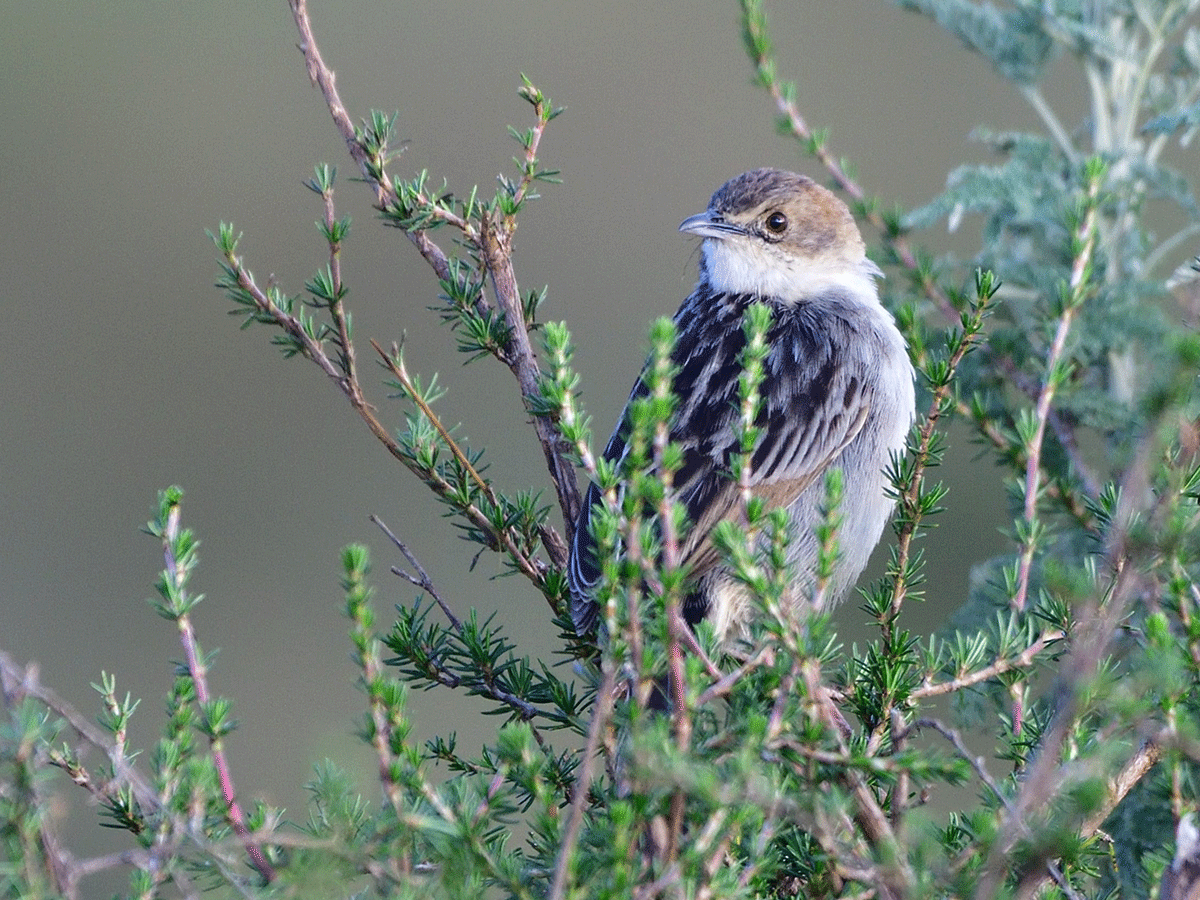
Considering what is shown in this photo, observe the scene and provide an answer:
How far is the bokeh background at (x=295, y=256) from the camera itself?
1045cm

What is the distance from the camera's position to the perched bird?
4.39 meters

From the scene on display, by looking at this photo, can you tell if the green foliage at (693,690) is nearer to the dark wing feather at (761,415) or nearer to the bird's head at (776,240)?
the dark wing feather at (761,415)

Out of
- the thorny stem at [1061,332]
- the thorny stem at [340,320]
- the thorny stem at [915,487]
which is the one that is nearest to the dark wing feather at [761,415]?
the thorny stem at [340,320]

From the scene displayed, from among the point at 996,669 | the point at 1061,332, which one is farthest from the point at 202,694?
the point at 1061,332

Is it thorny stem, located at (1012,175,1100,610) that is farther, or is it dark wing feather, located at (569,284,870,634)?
dark wing feather, located at (569,284,870,634)

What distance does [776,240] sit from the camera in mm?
5676

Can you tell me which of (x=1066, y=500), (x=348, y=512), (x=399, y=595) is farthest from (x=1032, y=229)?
(x=348, y=512)

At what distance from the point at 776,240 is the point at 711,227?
27 cm

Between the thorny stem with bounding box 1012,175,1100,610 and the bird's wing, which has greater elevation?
the thorny stem with bounding box 1012,175,1100,610

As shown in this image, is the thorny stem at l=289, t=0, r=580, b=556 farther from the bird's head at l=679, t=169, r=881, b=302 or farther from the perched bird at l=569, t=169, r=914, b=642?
the bird's head at l=679, t=169, r=881, b=302

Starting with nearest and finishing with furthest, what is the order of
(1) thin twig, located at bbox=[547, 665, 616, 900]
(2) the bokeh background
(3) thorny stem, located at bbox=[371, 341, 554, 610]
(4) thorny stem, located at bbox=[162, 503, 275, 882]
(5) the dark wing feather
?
(1) thin twig, located at bbox=[547, 665, 616, 900], (4) thorny stem, located at bbox=[162, 503, 275, 882], (3) thorny stem, located at bbox=[371, 341, 554, 610], (5) the dark wing feather, (2) the bokeh background

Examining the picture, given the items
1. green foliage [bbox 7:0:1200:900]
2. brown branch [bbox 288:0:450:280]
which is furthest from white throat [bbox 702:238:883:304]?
brown branch [bbox 288:0:450:280]

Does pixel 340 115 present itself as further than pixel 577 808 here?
Yes

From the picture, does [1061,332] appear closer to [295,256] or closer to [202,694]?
[202,694]
